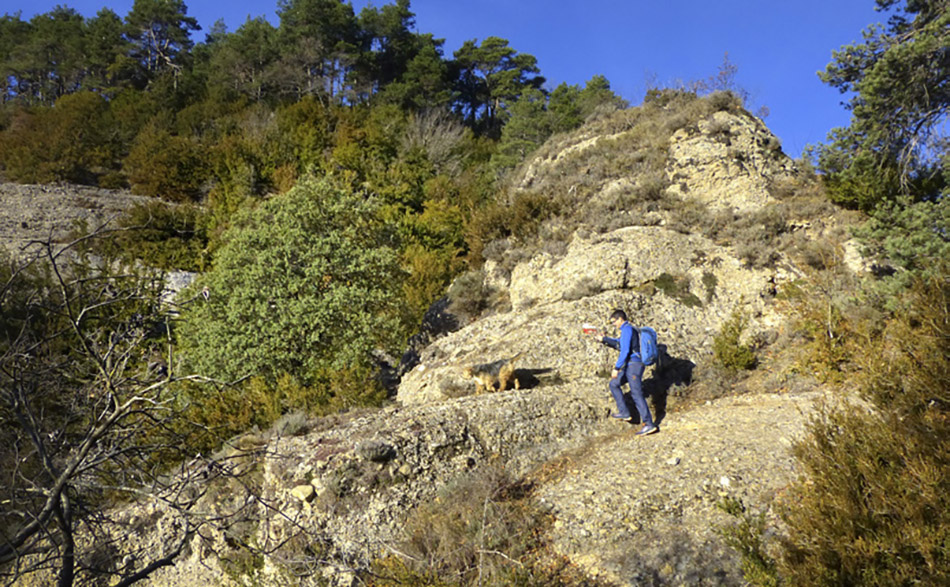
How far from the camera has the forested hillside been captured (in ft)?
10.2

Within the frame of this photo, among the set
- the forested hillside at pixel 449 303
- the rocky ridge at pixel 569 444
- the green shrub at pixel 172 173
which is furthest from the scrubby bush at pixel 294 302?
the green shrub at pixel 172 173

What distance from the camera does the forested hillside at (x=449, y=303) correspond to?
311 cm

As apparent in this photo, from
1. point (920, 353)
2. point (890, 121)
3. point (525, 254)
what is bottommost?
point (920, 353)

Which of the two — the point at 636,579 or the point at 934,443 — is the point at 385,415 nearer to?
the point at 636,579

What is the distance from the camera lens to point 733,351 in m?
8.97

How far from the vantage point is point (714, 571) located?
4.60 m

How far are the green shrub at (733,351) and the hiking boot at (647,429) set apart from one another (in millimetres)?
2393

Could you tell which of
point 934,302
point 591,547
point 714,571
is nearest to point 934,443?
point 934,302

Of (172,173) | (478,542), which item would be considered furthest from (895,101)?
(172,173)

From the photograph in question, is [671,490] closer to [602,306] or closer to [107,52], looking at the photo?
[602,306]

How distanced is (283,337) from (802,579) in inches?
369

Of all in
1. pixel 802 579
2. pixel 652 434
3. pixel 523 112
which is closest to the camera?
pixel 802 579

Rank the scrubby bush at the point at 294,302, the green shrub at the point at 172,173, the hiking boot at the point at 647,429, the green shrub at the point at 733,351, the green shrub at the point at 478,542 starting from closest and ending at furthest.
A: the green shrub at the point at 478,542 < the hiking boot at the point at 647,429 < the green shrub at the point at 733,351 < the scrubby bush at the point at 294,302 < the green shrub at the point at 172,173

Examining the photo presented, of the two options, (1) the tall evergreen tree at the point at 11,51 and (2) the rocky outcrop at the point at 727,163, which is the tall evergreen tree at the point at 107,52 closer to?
(1) the tall evergreen tree at the point at 11,51
